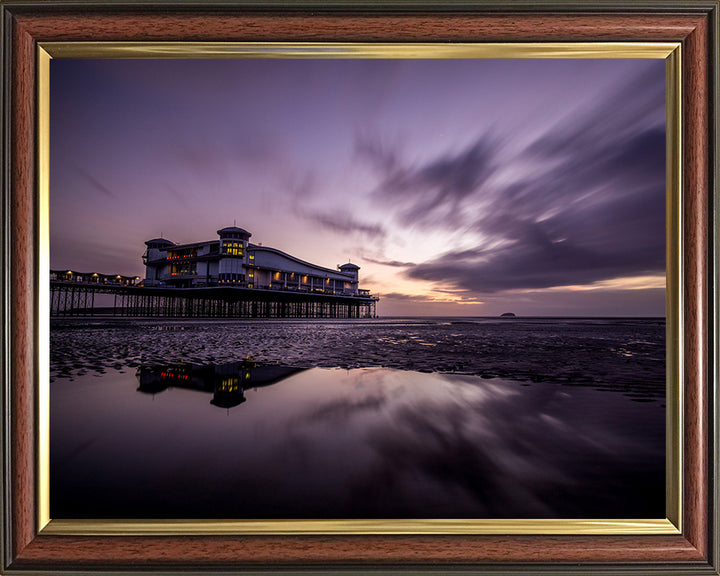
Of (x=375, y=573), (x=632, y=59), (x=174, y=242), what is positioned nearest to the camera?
(x=375, y=573)

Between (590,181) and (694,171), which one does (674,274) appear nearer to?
(694,171)

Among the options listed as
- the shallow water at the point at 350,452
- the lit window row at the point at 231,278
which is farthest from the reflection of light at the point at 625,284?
the lit window row at the point at 231,278

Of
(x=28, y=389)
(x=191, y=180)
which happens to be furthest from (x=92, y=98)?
(x=28, y=389)

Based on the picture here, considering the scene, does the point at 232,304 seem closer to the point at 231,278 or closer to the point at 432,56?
the point at 231,278

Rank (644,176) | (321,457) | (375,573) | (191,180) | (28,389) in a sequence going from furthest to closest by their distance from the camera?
(191,180), (321,457), (644,176), (28,389), (375,573)

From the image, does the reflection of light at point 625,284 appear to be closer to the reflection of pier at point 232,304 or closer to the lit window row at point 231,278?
the reflection of pier at point 232,304

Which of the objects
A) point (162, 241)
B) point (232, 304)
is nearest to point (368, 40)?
point (162, 241)

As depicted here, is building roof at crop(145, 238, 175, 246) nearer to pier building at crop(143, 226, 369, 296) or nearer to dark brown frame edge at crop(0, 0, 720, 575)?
pier building at crop(143, 226, 369, 296)

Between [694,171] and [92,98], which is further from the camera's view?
[92,98]
